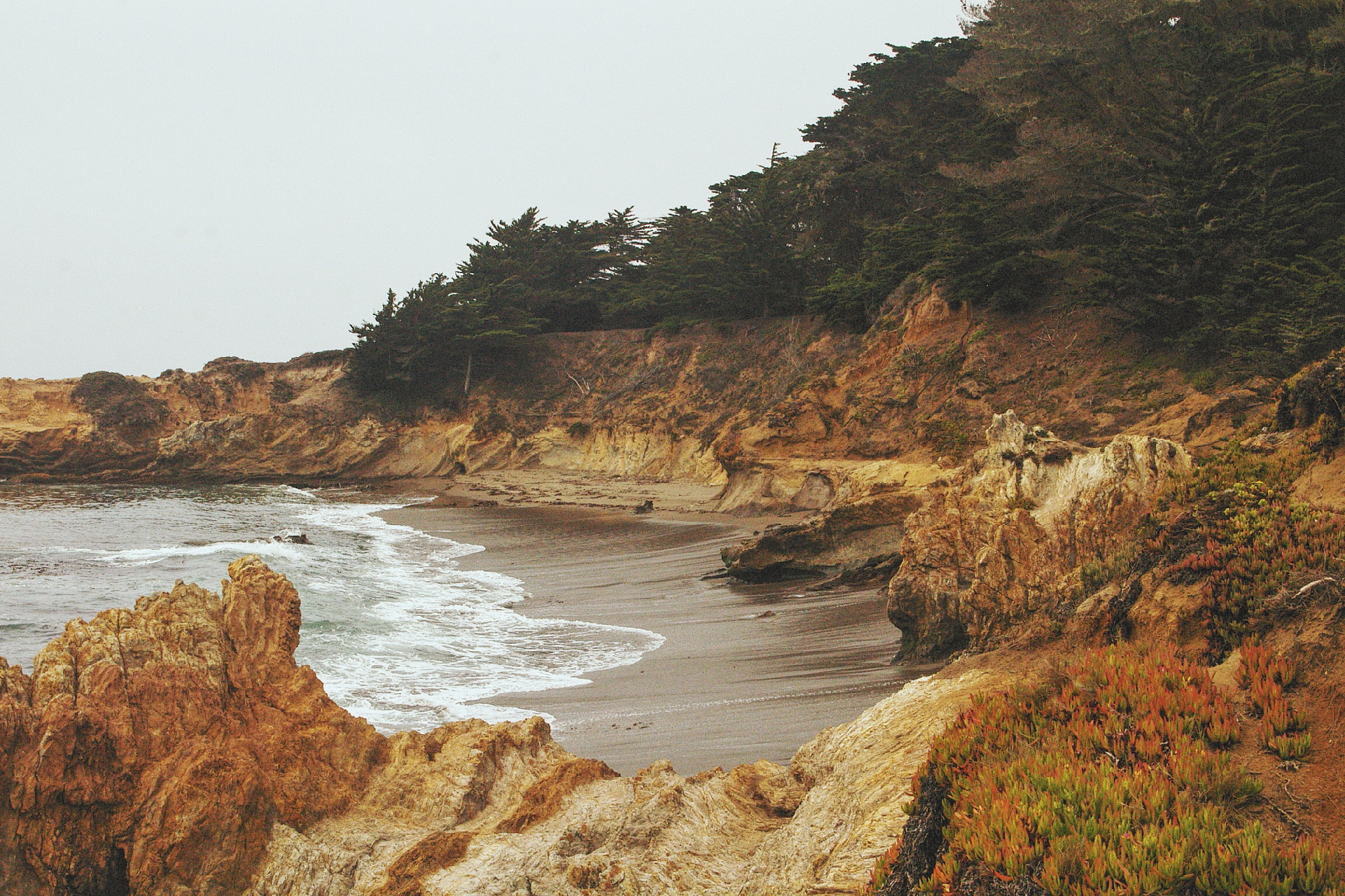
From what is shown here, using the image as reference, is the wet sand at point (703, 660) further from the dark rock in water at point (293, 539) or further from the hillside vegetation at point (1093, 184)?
the hillside vegetation at point (1093, 184)

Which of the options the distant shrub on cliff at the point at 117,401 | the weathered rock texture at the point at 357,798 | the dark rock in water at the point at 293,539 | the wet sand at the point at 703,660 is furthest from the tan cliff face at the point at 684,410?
the dark rock in water at the point at 293,539

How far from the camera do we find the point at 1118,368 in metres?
16.7

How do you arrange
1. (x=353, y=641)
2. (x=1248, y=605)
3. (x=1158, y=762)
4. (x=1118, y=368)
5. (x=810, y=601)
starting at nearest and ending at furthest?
1. (x=1158, y=762)
2. (x=1248, y=605)
3. (x=353, y=641)
4. (x=810, y=601)
5. (x=1118, y=368)

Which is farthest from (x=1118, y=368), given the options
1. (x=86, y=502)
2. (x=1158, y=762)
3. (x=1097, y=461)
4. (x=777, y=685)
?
(x=86, y=502)

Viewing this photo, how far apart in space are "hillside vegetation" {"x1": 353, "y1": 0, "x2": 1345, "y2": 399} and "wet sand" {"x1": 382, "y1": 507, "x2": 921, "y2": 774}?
7.13 metres

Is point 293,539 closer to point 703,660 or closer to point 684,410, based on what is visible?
point 703,660

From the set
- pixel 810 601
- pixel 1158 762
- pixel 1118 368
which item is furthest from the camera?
pixel 1118 368

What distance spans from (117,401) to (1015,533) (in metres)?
44.3

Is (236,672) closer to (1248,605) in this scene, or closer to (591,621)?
(1248,605)

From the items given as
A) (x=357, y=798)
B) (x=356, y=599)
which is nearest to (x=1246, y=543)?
(x=357, y=798)

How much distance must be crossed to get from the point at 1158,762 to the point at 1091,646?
5.55 ft

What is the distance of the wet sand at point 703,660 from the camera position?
6492mm

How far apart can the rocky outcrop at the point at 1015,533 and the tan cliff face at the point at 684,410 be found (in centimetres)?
484

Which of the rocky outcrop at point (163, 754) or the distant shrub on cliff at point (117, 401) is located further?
the distant shrub on cliff at point (117, 401)
